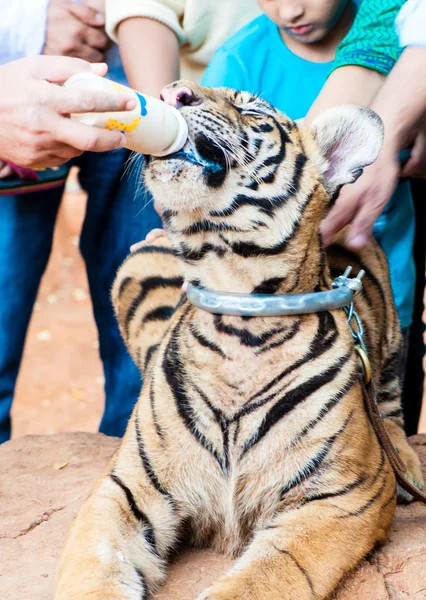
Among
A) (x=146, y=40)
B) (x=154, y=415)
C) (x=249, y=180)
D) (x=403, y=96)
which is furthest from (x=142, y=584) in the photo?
(x=146, y=40)

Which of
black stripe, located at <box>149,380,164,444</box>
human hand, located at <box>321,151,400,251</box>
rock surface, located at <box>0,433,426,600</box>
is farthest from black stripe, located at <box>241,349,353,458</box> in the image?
human hand, located at <box>321,151,400,251</box>

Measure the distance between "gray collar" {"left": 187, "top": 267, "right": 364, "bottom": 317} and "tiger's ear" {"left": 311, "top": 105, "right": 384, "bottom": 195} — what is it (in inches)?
12.4

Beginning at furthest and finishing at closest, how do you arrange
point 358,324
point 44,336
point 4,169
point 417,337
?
point 44,336 → point 417,337 → point 4,169 → point 358,324

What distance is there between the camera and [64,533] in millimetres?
2121

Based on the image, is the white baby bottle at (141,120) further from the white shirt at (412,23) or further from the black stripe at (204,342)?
the white shirt at (412,23)

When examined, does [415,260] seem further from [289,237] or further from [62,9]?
[62,9]

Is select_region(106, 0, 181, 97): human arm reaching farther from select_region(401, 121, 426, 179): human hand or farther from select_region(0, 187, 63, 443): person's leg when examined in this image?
select_region(401, 121, 426, 179): human hand

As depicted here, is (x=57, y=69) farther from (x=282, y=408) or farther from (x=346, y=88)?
(x=346, y=88)

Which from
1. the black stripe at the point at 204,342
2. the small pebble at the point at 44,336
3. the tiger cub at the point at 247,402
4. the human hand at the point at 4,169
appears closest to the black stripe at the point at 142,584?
the tiger cub at the point at 247,402

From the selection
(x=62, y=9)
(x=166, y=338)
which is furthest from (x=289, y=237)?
(x=62, y=9)

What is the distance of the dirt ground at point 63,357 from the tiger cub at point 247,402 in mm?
4221

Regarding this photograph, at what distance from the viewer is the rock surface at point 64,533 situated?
5.91 ft

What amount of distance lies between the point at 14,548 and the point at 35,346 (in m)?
5.73

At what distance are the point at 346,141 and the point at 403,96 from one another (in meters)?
0.39
